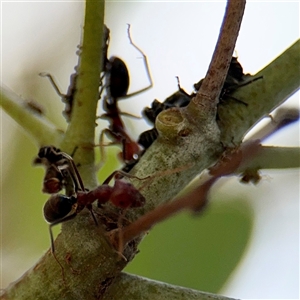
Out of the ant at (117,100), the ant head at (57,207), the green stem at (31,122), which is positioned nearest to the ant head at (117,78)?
the ant at (117,100)

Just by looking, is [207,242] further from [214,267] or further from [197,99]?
[197,99]

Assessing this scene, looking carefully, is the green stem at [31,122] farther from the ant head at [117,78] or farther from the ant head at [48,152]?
the ant head at [117,78]

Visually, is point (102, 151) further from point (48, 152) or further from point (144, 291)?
point (144, 291)

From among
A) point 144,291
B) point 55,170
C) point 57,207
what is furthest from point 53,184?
point 144,291

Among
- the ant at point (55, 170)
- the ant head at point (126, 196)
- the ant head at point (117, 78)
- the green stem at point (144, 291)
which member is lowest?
the green stem at point (144, 291)

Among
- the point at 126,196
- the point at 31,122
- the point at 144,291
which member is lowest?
the point at 144,291
